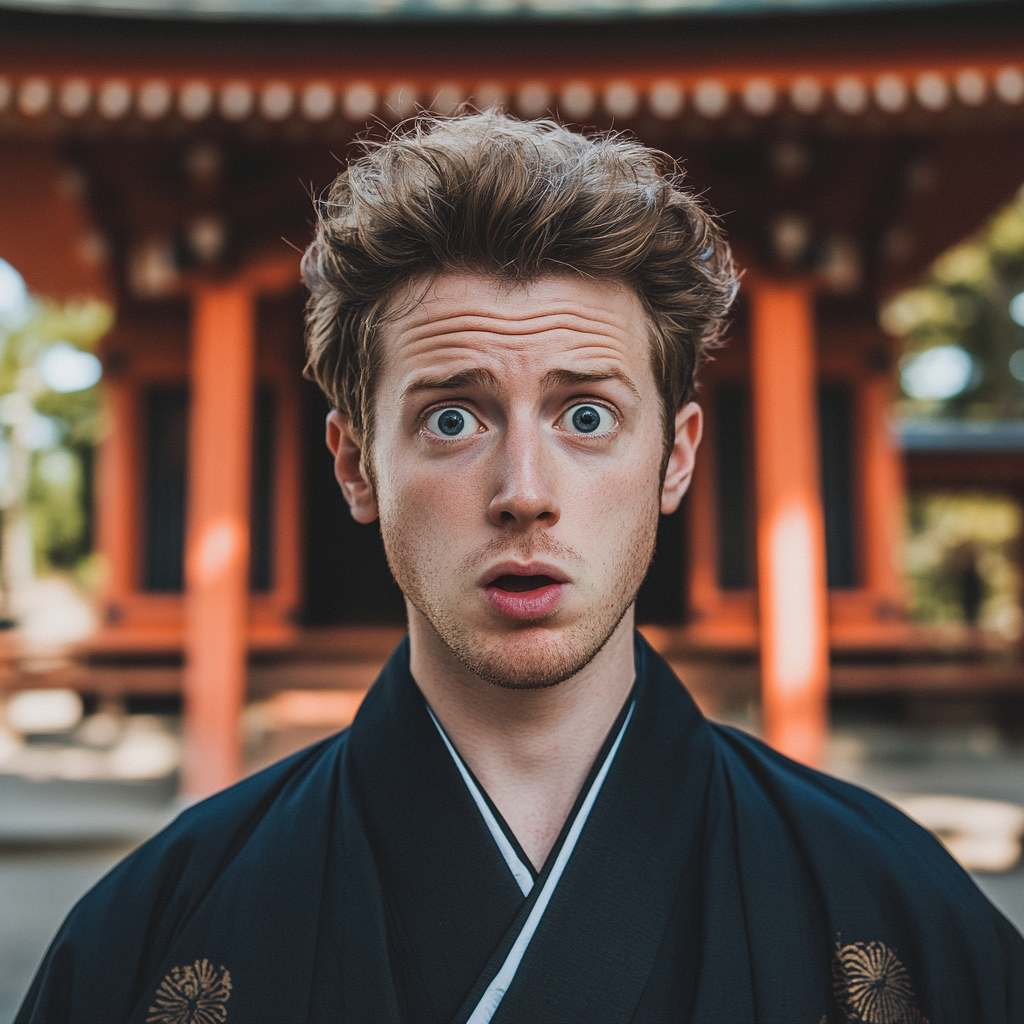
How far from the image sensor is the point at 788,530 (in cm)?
477

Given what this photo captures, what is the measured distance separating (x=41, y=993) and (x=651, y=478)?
107cm

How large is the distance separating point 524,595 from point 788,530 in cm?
395

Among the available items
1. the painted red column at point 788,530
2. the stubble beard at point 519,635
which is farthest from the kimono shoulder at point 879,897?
the painted red column at point 788,530

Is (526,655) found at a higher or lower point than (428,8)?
lower

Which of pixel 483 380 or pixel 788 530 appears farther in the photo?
pixel 788 530

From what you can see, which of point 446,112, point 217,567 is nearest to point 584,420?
point 446,112

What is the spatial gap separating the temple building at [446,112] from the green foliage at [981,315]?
43.9 feet

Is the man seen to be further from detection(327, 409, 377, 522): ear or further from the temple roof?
the temple roof

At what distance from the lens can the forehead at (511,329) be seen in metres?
1.16

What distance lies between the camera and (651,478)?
123 cm

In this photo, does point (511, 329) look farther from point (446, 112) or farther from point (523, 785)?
point (446, 112)

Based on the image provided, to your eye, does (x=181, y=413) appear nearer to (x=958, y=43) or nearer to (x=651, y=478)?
(x=958, y=43)

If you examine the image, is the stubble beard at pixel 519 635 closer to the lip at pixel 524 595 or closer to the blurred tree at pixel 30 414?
the lip at pixel 524 595

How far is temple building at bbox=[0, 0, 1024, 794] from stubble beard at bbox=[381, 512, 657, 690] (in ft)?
7.08
